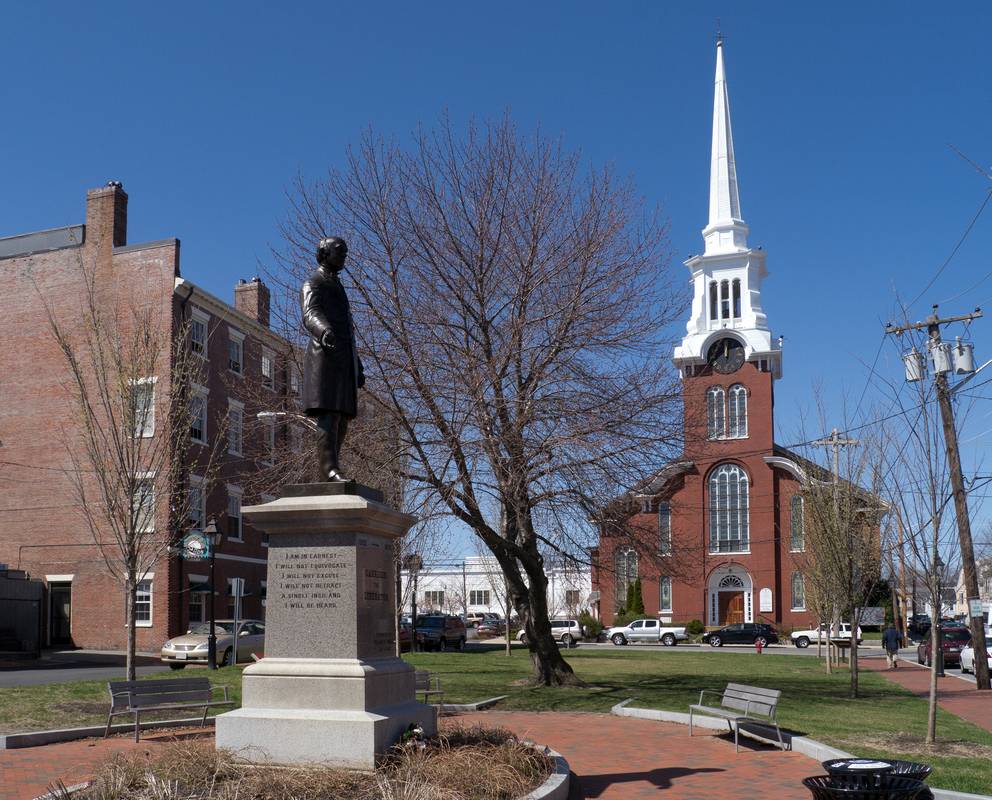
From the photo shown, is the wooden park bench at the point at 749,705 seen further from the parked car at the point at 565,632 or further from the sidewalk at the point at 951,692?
the parked car at the point at 565,632

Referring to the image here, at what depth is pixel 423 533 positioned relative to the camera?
69.7ft

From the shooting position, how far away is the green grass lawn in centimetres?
1323

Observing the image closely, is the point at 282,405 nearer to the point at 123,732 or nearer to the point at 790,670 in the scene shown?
the point at 123,732

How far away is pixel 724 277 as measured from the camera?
6919cm

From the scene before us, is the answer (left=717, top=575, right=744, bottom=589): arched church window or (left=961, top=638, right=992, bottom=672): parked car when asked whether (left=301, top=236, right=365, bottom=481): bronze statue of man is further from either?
(left=717, top=575, right=744, bottom=589): arched church window

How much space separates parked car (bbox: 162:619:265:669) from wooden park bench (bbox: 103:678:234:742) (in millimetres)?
13924

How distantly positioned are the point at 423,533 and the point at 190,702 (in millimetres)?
7974

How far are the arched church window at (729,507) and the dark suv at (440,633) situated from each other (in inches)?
1006

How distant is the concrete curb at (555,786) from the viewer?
8.62m

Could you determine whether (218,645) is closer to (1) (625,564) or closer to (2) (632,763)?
(1) (625,564)

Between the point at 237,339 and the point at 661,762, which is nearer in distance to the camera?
the point at 661,762

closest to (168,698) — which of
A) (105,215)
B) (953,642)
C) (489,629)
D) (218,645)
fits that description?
(218,645)

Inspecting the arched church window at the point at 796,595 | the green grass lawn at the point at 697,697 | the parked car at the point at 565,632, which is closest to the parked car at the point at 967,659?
the green grass lawn at the point at 697,697

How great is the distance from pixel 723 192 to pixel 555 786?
65.6m
